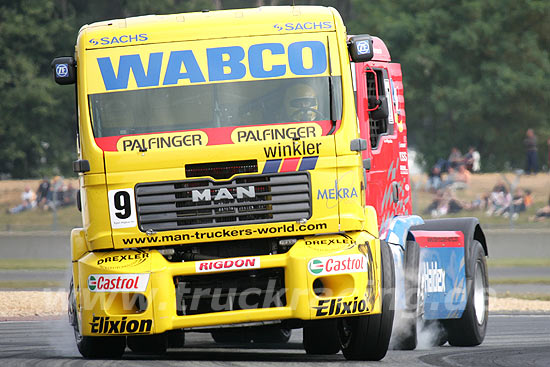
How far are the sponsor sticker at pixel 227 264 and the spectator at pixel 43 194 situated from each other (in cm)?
2473

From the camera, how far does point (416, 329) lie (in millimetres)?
11750

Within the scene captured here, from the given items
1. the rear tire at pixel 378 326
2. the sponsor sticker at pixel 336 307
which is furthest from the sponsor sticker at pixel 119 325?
the rear tire at pixel 378 326

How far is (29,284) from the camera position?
2334 centimetres

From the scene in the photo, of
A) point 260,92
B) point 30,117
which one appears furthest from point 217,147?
point 30,117

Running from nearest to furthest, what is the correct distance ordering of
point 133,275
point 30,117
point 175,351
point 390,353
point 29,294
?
1. point 133,275
2. point 390,353
3. point 175,351
4. point 29,294
5. point 30,117

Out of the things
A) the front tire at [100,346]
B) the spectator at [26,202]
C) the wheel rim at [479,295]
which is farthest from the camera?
the spectator at [26,202]

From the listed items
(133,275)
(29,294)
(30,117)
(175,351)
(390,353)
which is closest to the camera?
(133,275)

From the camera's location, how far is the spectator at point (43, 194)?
3391 cm

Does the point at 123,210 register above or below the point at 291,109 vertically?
below

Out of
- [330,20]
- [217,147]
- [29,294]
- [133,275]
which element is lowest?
[29,294]

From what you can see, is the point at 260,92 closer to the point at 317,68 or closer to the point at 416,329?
the point at 317,68

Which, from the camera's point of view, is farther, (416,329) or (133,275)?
(416,329)

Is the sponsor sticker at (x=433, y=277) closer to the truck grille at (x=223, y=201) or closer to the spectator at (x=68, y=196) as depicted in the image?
the truck grille at (x=223, y=201)

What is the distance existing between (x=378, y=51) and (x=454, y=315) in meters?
2.85
